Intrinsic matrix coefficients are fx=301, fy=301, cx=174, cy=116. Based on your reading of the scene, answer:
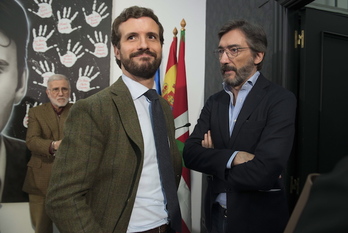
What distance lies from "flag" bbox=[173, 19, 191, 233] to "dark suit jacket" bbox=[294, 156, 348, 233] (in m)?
2.35

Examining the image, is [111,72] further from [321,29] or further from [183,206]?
[321,29]

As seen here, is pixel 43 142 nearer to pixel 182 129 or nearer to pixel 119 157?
pixel 182 129

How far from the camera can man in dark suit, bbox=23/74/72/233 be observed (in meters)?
2.73

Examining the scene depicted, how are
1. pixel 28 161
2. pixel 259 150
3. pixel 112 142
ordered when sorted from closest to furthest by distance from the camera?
pixel 112 142, pixel 259 150, pixel 28 161

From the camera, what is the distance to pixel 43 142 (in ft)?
8.87

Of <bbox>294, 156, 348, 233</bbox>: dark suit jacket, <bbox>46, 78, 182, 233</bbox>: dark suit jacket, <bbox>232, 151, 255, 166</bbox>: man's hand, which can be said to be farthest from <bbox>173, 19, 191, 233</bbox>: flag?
<bbox>294, 156, 348, 233</bbox>: dark suit jacket

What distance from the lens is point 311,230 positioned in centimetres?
34

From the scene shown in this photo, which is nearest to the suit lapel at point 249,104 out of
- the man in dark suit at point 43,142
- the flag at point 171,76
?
the flag at point 171,76

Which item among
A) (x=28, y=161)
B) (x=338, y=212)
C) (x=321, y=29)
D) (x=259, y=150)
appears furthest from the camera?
(x=28, y=161)

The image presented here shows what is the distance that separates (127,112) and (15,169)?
2296 millimetres

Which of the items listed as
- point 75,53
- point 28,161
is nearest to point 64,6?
point 75,53

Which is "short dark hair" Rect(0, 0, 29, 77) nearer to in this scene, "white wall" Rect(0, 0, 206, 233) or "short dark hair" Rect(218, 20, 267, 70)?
"white wall" Rect(0, 0, 206, 233)

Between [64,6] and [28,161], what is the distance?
64.2 inches

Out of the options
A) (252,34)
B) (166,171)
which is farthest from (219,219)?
(252,34)
